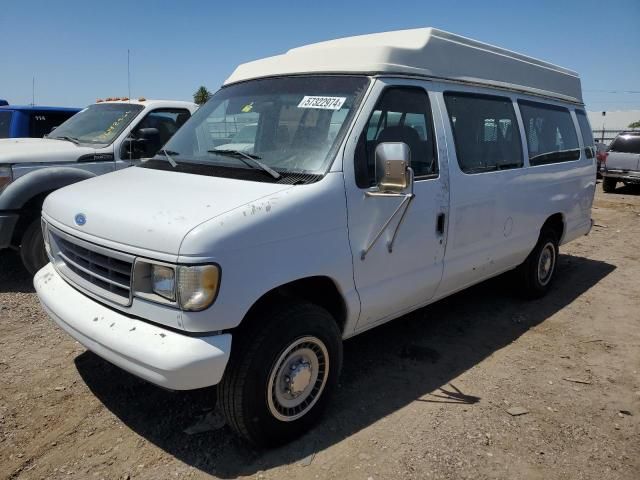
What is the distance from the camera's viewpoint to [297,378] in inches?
117

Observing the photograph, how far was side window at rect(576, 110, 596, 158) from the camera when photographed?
241 inches

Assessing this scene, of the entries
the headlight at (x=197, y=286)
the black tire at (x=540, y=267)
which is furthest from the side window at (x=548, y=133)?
the headlight at (x=197, y=286)

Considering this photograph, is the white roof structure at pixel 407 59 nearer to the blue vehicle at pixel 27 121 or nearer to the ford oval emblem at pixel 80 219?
the ford oval emblem at pixel 80 219

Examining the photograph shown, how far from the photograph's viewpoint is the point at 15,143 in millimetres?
6176

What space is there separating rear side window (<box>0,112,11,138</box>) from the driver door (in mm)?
6487

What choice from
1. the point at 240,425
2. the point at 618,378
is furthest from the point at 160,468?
the point at 618,378

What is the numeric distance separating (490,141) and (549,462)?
252 cm

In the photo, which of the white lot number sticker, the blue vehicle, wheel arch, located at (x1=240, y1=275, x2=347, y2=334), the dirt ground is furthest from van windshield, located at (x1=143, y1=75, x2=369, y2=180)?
the blue vehicle

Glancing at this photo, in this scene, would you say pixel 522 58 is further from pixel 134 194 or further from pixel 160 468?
pixel 160 468

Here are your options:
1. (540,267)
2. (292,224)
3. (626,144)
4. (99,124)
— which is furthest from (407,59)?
(626,144)

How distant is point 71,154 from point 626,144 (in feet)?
49.7

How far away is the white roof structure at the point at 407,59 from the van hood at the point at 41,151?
2604 mm

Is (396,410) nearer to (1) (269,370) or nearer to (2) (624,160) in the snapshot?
(1) (269,370)

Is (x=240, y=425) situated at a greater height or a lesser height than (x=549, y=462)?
greater
